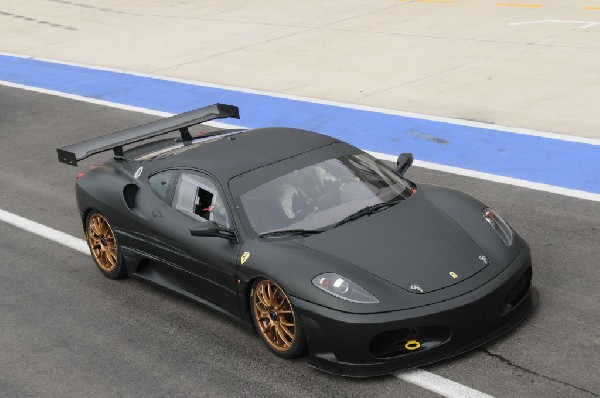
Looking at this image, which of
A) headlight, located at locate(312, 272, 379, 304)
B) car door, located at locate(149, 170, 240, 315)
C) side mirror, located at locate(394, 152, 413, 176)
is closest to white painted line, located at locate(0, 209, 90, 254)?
car door, located at locate(149, 170, 240, 315)

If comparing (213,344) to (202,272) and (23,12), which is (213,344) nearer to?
(202,272)

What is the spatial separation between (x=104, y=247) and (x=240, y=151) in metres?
1.75

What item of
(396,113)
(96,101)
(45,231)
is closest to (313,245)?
(45,231)

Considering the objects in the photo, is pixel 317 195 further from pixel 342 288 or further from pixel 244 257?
pixel 342 288

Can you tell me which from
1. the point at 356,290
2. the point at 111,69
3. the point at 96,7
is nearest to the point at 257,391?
the point at 356,290

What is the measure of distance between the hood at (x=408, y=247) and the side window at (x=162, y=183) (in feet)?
5.34

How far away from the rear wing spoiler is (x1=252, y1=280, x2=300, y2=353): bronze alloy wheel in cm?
252

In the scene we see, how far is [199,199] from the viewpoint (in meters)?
8.33

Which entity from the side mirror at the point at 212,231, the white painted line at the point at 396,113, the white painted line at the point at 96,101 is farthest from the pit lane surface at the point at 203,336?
the white painted line at the point at 96,101

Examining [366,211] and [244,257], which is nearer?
[244,257]

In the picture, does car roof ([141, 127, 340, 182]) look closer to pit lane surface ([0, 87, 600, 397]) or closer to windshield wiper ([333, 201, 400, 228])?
windshield wiper ([333, 201, 400, 228])

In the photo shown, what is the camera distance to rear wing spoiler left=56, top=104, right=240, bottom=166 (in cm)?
927

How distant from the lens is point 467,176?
38.1ft

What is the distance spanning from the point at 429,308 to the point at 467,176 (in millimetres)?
4979
